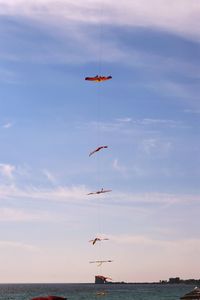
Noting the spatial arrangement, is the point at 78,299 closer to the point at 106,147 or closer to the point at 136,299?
the point at 136,299

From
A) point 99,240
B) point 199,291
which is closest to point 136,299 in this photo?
point 199,291

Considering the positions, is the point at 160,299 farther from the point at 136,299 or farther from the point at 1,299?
the point at 1,299

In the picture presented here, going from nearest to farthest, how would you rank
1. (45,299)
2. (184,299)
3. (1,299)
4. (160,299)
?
(45,299) → (184,299) → (160,299) → (1,299)

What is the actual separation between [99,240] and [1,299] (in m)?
118

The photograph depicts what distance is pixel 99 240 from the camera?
59938 millimetres

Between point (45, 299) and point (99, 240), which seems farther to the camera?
point (99, 240)

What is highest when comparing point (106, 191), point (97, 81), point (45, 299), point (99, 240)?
point (97, 81)

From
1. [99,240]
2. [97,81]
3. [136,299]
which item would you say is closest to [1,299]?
[136,299]

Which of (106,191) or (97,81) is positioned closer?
(97,81)

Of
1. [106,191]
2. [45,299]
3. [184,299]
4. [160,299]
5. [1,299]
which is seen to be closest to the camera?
[45,299]

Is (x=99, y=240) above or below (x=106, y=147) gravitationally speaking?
below

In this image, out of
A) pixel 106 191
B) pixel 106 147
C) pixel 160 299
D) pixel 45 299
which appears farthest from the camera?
pixel 160 299

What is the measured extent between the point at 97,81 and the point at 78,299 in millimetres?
113276

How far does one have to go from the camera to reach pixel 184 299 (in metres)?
73.0
